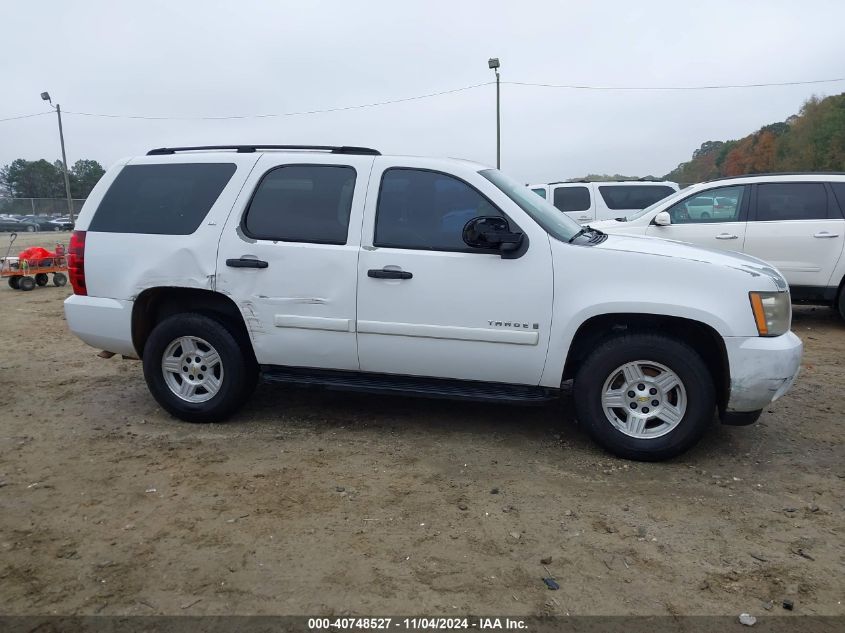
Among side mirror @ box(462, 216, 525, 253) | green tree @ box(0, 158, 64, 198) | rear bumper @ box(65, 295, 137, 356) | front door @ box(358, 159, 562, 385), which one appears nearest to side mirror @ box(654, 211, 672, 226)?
front door @ box(358, 159, 562, 385)

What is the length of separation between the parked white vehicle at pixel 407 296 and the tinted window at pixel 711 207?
440 centimetres

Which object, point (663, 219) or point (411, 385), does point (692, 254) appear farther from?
point (663, 219)

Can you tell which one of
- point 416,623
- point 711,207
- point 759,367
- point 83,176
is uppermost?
point 83,176

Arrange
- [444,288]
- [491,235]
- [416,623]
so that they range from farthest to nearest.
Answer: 1. [444,288]
2. [491,235]
3. [416,623]

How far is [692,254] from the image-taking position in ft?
13.3

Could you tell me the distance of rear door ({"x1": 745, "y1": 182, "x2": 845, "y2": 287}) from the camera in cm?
784

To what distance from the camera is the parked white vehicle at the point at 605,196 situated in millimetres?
13281

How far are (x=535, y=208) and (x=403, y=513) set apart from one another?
2211 mm

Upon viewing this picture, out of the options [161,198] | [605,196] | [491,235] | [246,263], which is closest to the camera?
[491,235]

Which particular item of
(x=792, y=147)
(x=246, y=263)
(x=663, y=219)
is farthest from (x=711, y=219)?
(x=792, y=147)

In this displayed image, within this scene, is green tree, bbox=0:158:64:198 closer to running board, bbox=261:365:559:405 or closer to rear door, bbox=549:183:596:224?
rear door, bbox=549:183:596:224

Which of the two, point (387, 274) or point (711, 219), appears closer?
point (387, 274)

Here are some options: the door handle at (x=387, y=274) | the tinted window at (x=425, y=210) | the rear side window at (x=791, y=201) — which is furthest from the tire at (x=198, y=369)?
the rear side window at (x=791, y=201)

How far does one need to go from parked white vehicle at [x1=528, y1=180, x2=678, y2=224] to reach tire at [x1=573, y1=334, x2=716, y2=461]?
31.7ft
